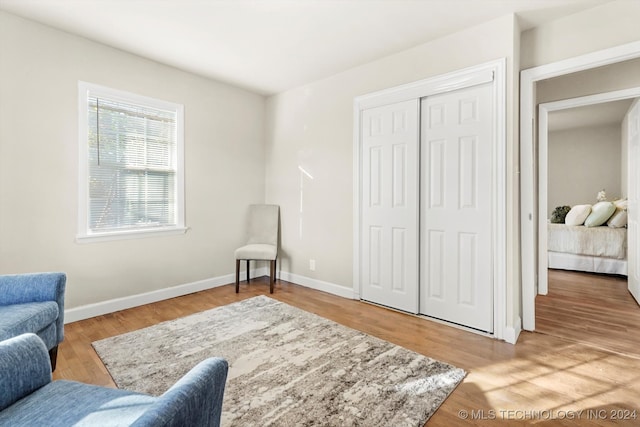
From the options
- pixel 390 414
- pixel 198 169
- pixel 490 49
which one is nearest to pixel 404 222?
pixel 490 49

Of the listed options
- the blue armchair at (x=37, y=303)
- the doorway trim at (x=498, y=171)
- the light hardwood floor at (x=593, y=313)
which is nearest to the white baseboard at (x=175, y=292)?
the blue armchair at (x=37, y=303)

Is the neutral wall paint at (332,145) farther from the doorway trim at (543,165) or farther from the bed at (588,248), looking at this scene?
the bed at (588,248)

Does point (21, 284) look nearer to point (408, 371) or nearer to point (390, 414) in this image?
point (390, 414)

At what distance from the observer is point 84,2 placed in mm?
2389

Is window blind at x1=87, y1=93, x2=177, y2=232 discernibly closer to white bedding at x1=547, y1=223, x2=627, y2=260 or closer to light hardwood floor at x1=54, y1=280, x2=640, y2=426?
light hardwood floor at x1=54, y1=280, x2=640, y2=426

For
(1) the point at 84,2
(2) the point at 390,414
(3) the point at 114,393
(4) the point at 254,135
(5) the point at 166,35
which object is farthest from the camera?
(4) the point at 254,135

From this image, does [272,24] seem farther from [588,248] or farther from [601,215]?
[601,215]

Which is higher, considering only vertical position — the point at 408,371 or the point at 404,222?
the point at 404,222

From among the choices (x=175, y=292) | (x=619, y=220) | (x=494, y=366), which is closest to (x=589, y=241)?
(x=619, y=220)

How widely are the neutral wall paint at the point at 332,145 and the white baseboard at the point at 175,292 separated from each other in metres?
0.09

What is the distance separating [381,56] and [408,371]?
2898 mm

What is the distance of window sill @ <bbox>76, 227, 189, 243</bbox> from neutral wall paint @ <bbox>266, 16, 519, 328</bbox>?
1.40 m

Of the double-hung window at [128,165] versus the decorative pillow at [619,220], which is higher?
the double-hung window at [128,165]

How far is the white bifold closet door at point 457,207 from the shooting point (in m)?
2.67
